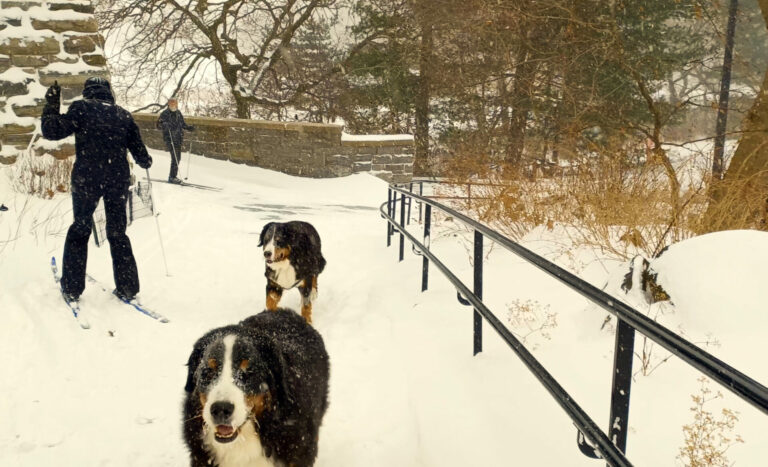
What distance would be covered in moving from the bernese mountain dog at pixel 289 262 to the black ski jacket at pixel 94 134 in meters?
1.48

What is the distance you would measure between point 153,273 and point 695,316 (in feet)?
19.0

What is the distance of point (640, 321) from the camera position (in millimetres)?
1589

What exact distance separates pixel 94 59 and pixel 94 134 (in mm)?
5574

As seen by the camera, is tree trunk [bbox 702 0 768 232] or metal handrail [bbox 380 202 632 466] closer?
metal handrail [bbox 380 202 632 466]

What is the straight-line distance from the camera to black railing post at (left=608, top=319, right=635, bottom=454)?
5.69ft

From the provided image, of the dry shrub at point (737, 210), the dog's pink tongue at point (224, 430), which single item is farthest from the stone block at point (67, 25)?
the dry shrub at point (737, 210)

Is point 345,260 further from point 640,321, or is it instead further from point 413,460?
point 640,321

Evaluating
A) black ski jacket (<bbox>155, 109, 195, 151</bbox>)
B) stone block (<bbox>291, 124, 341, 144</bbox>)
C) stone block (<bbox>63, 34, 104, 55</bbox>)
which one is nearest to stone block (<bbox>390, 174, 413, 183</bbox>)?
stone block (<bbox>291, 124, 341, 144</bbox>)

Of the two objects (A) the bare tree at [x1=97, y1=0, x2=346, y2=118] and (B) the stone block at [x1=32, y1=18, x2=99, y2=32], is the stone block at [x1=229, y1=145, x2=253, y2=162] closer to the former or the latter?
(A) the bare tree at [x1=97, y1=0, x2=346, y2=118]

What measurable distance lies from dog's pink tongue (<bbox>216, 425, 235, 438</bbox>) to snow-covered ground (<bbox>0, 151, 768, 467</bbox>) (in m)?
1.04

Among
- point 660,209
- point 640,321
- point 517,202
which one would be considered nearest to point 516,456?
point 640,321

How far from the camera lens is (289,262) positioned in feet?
17.9

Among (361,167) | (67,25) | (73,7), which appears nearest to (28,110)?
(67,25)

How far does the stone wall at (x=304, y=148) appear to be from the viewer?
52.1 ft
